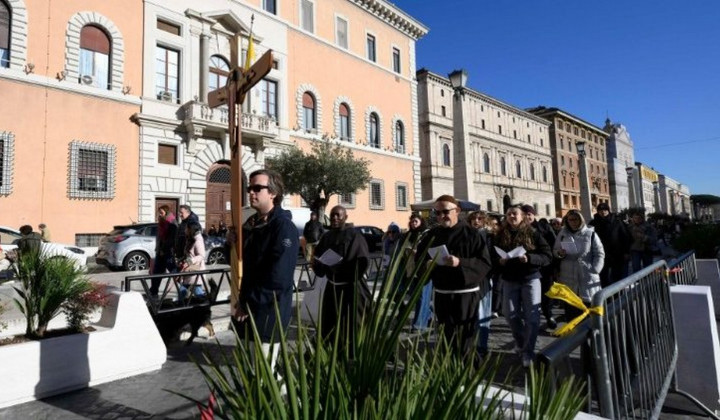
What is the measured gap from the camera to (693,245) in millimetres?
8992

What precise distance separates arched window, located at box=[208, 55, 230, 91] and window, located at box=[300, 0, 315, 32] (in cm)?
613

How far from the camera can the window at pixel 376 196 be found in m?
28.2

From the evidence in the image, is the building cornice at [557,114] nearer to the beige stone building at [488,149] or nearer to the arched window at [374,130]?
the beige stone building at [488,149]

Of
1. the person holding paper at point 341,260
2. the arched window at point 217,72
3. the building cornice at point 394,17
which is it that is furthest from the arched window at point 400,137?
the person holding paper at point 341,260

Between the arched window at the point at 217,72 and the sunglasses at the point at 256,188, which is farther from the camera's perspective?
the arched window at the point at 217,72

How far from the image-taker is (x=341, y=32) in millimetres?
27750

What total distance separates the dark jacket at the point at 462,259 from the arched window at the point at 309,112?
858 inches

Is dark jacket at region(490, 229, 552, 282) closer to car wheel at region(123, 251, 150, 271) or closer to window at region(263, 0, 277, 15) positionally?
car wheel at region(123, 251, 150, 271)

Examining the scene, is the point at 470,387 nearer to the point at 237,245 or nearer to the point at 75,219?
the point at 237,245

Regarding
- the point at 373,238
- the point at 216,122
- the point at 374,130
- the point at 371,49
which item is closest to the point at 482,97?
the point at 371,49

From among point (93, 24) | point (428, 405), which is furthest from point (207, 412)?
point (93, 24)

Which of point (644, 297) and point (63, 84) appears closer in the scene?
point (644, 297)

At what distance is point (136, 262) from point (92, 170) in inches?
239

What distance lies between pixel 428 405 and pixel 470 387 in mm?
113
